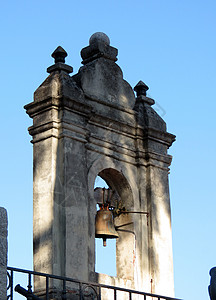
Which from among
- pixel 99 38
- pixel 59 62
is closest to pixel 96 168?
pixel 59 62

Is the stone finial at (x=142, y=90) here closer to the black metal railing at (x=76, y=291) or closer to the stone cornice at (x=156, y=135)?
the stone cornice at (x=156, y=135)

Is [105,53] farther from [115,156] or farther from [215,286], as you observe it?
[215,286]

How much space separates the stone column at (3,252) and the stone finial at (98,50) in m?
5.97

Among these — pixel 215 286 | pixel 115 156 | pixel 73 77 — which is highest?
pixel 73 77

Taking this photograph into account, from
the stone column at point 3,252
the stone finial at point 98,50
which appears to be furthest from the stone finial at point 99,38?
the stone column at point 3,252

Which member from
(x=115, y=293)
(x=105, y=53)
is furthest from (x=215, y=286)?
(x=105, y=53)

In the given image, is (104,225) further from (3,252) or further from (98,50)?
(3,252)

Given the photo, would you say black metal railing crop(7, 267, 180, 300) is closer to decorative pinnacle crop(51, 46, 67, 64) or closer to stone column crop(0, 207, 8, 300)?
stone column crop(0, 207, 8, 300)

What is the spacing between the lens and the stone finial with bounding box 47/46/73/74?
1605 cm

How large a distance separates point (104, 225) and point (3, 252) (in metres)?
4.37

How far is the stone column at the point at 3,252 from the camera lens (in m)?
11.5

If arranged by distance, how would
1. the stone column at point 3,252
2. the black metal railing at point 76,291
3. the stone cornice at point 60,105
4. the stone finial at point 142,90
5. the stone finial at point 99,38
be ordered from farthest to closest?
1. the stone finial at point 142,90
2. the stone finial at point 99,38
3. the stone cornice at point 60,105
4. the black metal railing at point 76,291
5. the stone column at point 3,252

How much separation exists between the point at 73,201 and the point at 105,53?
3.04 meters

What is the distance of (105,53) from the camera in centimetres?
1689
